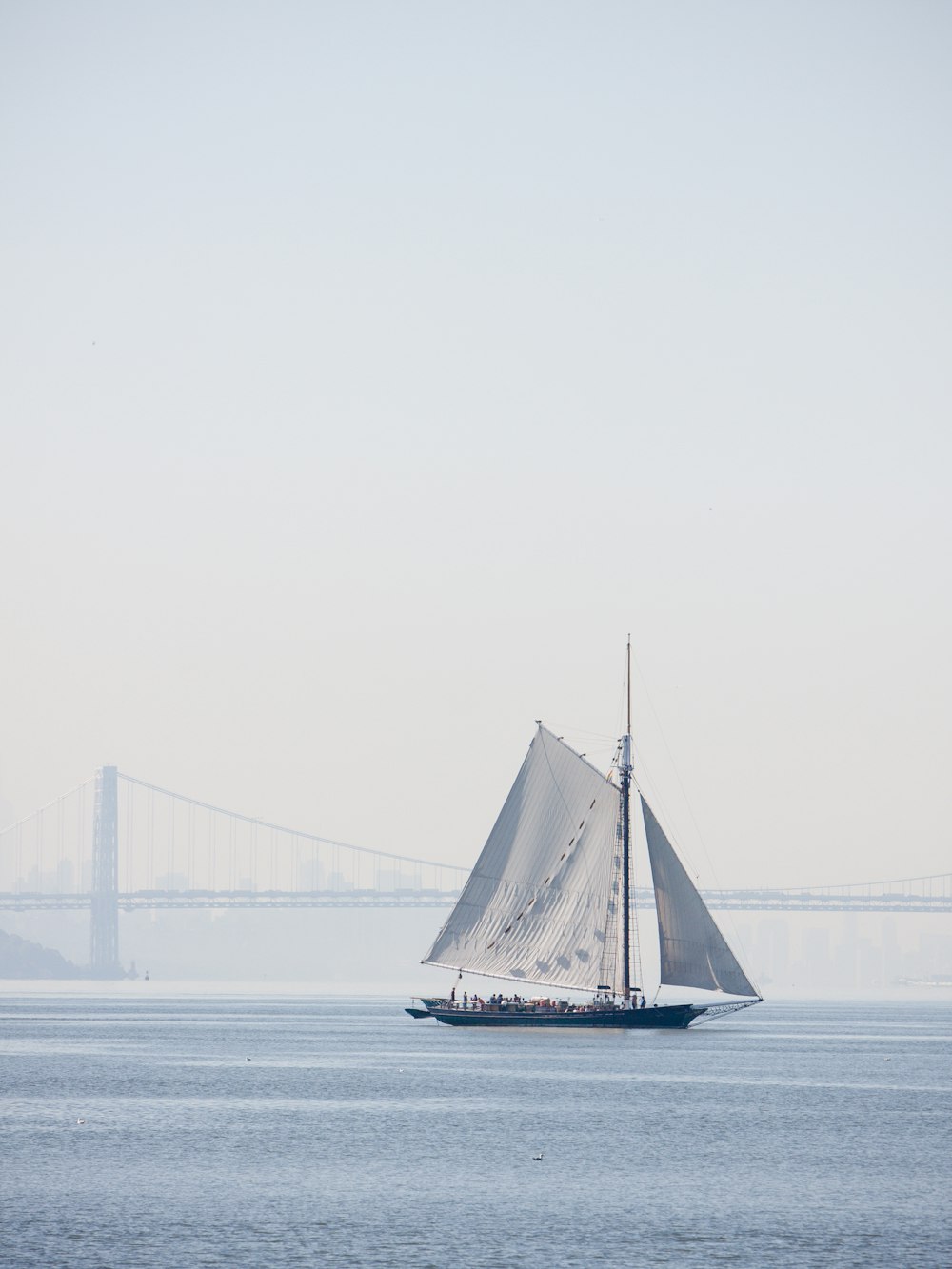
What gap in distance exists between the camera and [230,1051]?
70875 millimetres

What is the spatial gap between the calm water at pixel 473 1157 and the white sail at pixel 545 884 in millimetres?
3238

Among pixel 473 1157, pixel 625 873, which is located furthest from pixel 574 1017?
pixel 473 1157

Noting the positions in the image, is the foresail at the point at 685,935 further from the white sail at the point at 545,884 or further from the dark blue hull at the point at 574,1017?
the dark blue hull at the point at 574,1017

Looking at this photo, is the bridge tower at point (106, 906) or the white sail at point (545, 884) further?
the bridge tower at point (106, 906)

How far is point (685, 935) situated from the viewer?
74438 mm

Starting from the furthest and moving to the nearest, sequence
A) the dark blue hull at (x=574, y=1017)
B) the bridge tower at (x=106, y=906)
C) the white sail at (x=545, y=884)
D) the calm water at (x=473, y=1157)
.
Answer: the bridge tower at (x=106, y=906) → the dark blue hull at (x=574, y=1017) → the white sail at (x=545, y=884) → the calm water at (x=473, y=1157)

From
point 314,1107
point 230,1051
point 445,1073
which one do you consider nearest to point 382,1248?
point 314,1107

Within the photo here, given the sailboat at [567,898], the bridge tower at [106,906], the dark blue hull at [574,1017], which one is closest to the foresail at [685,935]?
the sailboat at [567,898]

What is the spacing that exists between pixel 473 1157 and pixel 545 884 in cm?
3391

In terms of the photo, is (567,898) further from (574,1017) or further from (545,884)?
(574,1017)

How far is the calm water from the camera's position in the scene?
30375 mm

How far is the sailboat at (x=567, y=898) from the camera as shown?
7294 cm

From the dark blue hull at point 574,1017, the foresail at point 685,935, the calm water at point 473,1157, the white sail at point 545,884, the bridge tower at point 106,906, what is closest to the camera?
the calm water at point 473,1157

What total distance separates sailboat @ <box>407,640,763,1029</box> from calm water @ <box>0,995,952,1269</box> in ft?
9.53
